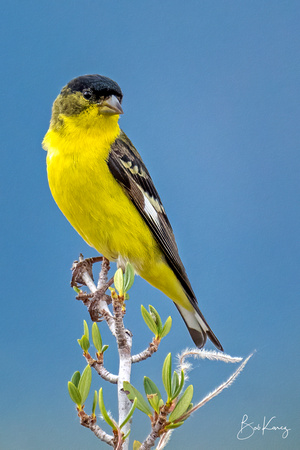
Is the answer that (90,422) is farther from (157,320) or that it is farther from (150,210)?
(150,210)

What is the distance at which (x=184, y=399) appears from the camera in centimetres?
100

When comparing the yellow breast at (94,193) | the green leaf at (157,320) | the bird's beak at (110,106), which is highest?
the bird's beak at (110,106)

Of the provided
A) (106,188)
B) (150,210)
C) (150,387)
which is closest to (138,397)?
(150,387)

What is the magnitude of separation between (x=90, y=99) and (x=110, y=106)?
101 mm

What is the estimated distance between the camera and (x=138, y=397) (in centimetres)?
99

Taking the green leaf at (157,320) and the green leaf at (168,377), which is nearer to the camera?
the green leaf at (168,377)

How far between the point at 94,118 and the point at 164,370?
105 centimetres

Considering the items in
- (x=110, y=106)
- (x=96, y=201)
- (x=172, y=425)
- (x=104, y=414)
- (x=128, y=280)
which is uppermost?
(x=110, y=106)

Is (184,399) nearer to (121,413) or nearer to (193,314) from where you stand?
(121,413)

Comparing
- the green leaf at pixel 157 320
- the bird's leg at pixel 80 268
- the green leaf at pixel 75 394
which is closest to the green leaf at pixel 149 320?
the green leaf at pixel 157 320

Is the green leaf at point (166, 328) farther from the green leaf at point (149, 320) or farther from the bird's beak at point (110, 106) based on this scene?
the bird's beak at point (110, 106)

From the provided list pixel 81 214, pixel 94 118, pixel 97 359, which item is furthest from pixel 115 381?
pixel 94 118

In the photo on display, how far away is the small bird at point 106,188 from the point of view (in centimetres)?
173

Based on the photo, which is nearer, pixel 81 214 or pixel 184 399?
pixel 184 399
